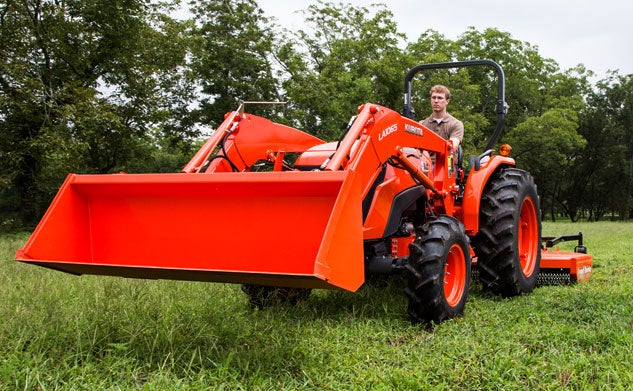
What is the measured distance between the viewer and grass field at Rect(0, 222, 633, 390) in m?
3.14

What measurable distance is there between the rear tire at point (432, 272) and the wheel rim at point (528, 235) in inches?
79.4

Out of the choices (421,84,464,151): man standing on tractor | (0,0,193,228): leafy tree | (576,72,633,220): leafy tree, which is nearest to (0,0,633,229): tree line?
(0,0,193,228): leafy tree

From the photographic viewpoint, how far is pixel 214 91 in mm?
23297

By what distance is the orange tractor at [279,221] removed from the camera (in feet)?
11.0

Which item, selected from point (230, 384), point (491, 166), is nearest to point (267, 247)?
point (230, 384)

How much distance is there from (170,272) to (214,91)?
2083 cm

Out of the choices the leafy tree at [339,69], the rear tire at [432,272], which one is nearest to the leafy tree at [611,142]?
the leafy tree at [339,69]

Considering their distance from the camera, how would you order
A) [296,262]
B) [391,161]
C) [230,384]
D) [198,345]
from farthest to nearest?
[391,161]
[296,262]
[198,345]
[230,384]

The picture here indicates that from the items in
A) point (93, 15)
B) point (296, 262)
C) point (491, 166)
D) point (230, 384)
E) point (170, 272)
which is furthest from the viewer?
point (93, 15)

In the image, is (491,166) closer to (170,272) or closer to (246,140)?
(246,140)

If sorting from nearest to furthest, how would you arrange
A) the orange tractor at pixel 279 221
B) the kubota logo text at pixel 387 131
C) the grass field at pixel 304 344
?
the grass field at pixel 304 344
the orange tractor at pixel 279 221
the kubota logo text at pixel 387 131

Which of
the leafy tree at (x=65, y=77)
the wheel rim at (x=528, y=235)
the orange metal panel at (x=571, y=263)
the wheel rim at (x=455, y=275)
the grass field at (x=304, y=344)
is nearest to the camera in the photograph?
the grass field at (x=304, y=344)

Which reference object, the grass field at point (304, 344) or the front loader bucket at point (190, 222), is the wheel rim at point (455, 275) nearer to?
the grass field at point (304, 344)

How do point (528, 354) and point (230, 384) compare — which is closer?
point (230, 384)
